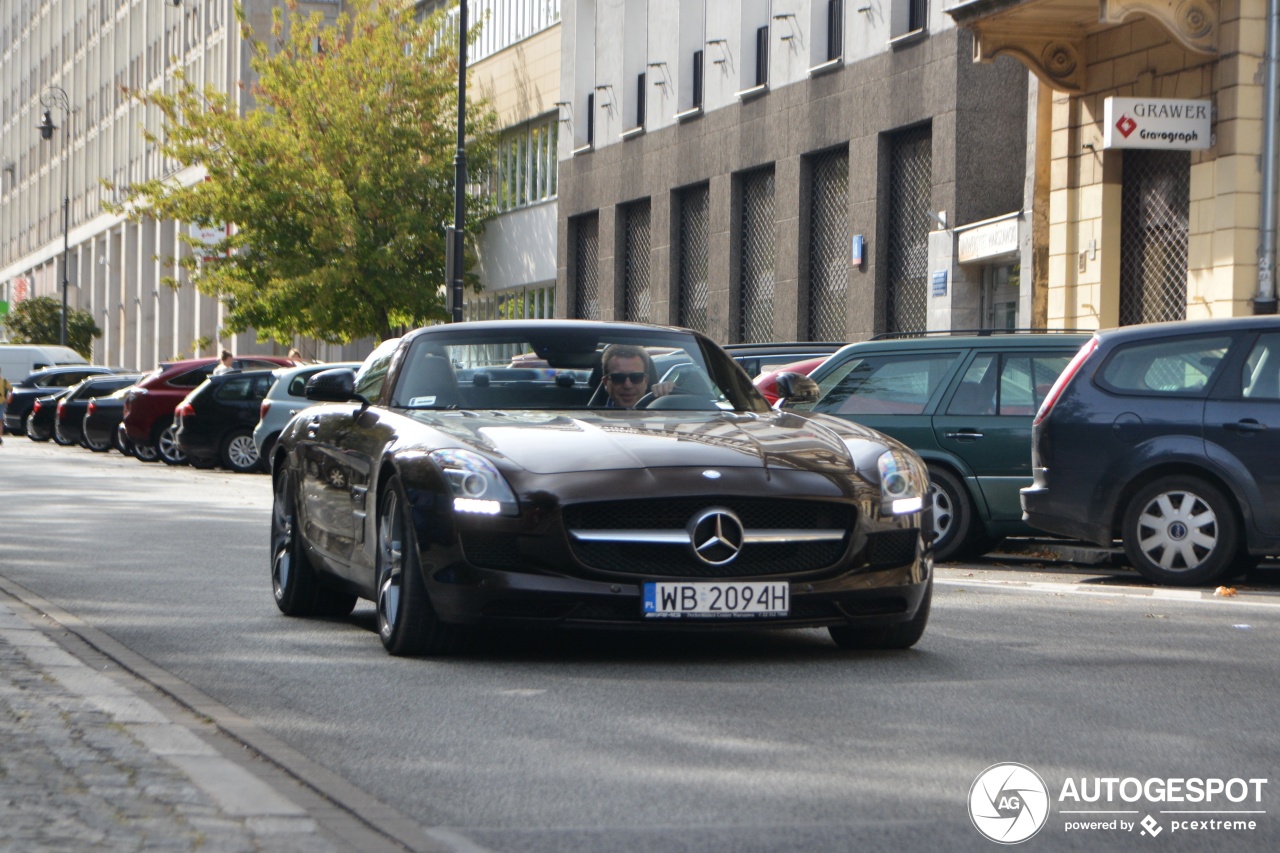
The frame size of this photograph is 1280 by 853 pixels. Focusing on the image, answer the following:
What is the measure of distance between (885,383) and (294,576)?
5.59 m

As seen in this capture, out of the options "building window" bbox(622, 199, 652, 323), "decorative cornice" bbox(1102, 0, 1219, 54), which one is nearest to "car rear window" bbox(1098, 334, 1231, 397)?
"decorative cornice" bbox(1102, 0, 1219, 54)

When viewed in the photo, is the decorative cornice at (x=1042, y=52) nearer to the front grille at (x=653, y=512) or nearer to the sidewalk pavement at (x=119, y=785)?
the front grille at (x=653, y=512)

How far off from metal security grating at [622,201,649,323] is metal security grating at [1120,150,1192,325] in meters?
16.2

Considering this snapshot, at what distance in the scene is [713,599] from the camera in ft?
26.5

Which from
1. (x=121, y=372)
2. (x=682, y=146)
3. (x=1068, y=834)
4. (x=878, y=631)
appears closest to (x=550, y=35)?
(x=682, y=146)

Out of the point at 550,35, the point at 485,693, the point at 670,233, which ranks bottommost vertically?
the point at 485,693

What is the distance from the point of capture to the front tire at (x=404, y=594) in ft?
27.5

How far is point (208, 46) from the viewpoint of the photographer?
252ft

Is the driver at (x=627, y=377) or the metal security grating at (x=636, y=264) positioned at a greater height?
the metal security grating at (x=636, y=264)

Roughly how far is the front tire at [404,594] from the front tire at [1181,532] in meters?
5.59

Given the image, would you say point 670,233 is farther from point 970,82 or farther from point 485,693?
point 485,693

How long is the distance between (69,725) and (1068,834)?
124 inches

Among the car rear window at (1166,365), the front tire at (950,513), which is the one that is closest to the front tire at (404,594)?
the car rear window at (1166,365)

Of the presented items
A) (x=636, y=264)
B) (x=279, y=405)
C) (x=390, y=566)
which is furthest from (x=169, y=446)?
(x=390, y=566)
